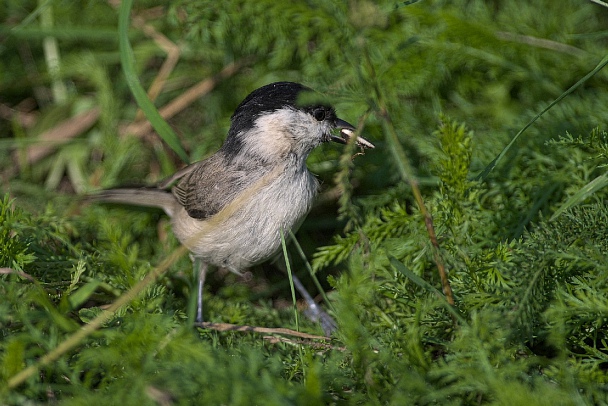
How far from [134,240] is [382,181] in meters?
1.96

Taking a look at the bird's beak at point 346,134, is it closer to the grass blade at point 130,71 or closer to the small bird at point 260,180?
the small bird at point 260,180

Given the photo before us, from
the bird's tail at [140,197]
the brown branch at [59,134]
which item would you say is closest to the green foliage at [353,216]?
the brown branch at [59,134]

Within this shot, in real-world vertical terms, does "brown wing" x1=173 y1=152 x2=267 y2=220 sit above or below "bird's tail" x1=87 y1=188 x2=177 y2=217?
above

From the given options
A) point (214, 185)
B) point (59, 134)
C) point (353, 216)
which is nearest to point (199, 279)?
point (214, 185)

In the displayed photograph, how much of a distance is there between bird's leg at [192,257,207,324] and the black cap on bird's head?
86 cm

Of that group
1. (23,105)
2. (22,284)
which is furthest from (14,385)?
(23,105)

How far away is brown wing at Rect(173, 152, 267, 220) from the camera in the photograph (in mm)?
3686

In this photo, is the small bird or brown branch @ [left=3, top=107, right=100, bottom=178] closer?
the small bird

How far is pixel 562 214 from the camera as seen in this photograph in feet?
10.1

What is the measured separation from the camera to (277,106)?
3631mm

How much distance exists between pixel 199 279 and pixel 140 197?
969 mm

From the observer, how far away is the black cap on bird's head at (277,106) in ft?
11.9

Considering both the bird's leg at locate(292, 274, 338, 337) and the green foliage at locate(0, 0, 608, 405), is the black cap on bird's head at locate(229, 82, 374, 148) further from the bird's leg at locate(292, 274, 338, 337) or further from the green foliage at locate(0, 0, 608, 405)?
the bird's leg at locate(292, 274, 338, 337)

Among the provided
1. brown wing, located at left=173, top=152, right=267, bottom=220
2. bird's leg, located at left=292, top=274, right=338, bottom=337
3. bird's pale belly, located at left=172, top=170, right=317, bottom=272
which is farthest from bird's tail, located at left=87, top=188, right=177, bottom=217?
bird's leg, located at left=292, top=274, right=338, bottom=337
